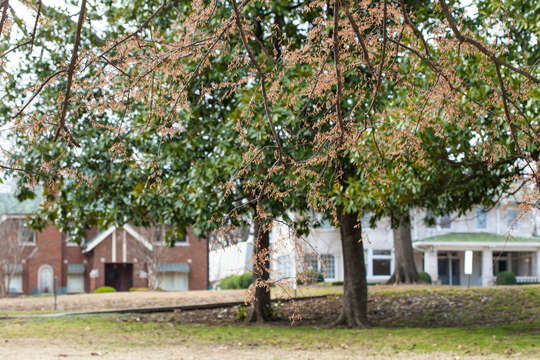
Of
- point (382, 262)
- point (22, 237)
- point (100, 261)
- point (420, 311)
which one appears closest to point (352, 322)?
point (420, 311)

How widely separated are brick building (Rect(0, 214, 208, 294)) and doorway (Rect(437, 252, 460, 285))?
1439 cm

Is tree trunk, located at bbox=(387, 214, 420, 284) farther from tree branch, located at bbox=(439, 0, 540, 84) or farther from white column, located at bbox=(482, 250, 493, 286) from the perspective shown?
tree branch, located at bbox=(439, 0, 540, 84)

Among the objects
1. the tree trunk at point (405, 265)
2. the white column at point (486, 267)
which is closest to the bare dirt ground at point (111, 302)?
the tree trunk at point (405, 265)

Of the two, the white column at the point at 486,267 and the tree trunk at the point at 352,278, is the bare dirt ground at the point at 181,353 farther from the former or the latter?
the white column at the point at 486,267

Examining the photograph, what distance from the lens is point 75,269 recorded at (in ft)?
123

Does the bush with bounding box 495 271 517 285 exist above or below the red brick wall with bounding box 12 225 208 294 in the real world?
below

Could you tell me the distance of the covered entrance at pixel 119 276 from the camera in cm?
3838

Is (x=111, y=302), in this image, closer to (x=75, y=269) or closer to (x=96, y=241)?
(x=96, y=241)

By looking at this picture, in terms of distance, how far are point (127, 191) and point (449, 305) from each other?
28.5 ft

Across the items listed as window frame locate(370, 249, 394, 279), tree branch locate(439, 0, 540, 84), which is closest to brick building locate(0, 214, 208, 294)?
window frame locate(370, 249, 394, 279)

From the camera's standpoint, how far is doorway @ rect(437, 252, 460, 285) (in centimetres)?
3819

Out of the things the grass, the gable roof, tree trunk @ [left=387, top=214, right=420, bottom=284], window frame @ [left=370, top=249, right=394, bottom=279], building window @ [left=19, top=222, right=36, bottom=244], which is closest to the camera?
the grass

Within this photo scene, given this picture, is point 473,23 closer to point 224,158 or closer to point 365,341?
point 224,158

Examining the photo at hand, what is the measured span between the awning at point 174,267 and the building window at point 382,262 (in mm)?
11261
